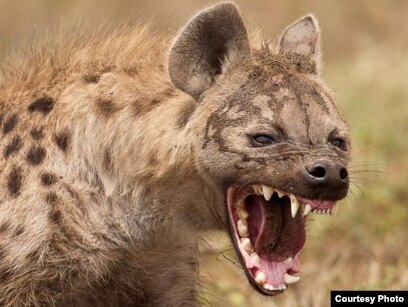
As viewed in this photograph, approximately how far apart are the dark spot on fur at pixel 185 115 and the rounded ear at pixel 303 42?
39cm

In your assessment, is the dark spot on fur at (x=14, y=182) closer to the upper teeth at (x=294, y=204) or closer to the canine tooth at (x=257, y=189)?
the canine tooth at (x=257, y=189)

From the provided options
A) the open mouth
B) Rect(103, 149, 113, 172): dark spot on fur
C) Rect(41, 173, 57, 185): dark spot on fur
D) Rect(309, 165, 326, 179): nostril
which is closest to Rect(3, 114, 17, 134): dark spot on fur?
Rect(41, 173, 57, 185): dark spot on fur

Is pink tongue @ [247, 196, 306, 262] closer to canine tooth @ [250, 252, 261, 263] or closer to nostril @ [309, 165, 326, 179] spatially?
canine tooth @ [250, 252, 261, 263]

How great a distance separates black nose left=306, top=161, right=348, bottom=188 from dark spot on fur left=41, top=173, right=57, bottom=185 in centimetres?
97

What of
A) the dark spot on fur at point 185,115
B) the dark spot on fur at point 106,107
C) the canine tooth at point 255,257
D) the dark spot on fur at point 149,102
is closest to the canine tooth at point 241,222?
the canine tooth at point 255,257

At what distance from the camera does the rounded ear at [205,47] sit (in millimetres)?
4195

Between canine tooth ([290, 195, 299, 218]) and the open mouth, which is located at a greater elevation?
canine tooth ([290, 195, 299, 218])

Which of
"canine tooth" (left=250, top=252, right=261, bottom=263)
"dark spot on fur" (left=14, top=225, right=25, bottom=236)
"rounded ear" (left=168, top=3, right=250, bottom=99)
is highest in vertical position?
"rounded ear" (left=168, top=3, right=250, bottom=99)

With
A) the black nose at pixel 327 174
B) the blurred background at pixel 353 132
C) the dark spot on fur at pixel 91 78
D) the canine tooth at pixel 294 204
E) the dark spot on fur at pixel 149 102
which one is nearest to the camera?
the black nose at pixel 327 174

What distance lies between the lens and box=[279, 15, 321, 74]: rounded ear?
14.4 ft

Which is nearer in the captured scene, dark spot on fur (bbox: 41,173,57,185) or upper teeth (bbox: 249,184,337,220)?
upper teeth (bbox: 249,184,337,220)

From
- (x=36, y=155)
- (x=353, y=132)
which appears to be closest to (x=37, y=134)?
(x=36, y=155)

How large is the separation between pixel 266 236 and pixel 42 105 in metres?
0.97

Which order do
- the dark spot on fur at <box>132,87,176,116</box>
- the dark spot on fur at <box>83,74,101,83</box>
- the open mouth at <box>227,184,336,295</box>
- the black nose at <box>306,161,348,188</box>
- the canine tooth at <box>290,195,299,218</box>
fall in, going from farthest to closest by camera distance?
the dark spot on fur at <box>83,74,101,83</box> → the dark spot on fur at <box>132,87,176,116</box> → the open mouth at <box>227,184,336,295</box> → the canine tooth at <box>290,195,299,218</box> → the black nose at <box>306,161,348,188</box>
